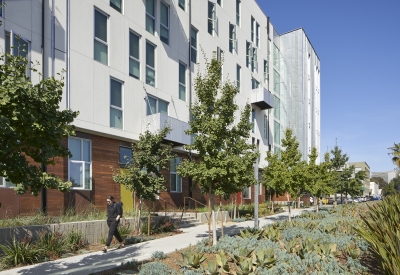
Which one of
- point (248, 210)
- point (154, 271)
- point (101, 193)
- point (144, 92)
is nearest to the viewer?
point (154, 271)

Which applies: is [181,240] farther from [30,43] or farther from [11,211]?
[30,43]

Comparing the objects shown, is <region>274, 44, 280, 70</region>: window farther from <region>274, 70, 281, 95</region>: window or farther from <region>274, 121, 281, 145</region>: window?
<region>274, 121, 281, 145</region>: window

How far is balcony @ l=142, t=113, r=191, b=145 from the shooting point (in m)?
18.8

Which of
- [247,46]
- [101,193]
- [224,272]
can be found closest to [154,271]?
[224,272]

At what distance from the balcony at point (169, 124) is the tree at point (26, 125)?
1128cm

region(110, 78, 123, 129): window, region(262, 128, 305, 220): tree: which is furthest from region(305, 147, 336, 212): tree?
region(110, 78, 123, 129): window

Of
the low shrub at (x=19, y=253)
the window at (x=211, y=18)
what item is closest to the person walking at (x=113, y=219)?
the low shrub at (x=19, y=253)

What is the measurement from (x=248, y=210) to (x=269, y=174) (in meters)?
5.12

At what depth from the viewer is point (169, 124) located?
1902cm

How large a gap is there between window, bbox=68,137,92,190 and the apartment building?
0.14ft

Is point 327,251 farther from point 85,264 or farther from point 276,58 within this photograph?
point 276,58

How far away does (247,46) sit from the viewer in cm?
3378

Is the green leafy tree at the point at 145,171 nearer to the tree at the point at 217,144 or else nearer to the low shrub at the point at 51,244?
the tree at the point at 217,144

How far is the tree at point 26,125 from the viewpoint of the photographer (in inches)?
223
